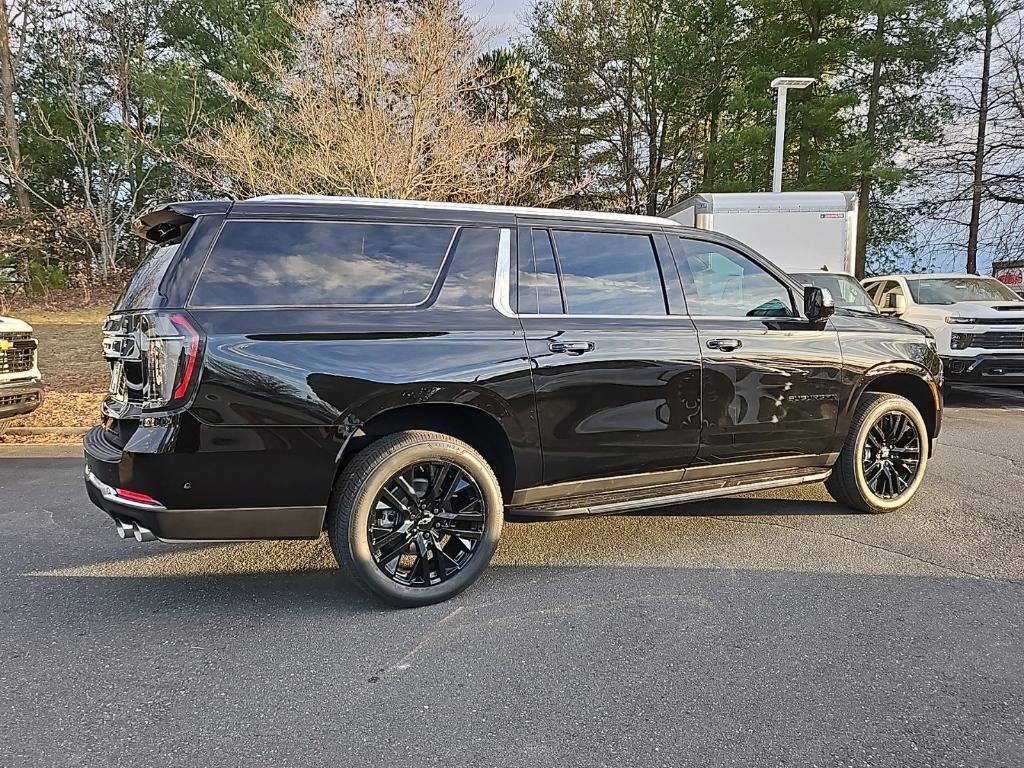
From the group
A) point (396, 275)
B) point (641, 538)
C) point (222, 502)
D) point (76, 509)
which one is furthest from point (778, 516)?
point (76, 509)

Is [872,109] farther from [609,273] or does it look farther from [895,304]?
[609,273]

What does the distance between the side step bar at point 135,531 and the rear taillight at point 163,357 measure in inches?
20.4

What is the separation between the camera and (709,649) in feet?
9.14

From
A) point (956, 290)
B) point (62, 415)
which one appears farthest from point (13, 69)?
point (956, 290)


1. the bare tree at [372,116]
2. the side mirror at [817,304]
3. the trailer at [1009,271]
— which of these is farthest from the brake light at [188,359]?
the trailer at [1009,271]

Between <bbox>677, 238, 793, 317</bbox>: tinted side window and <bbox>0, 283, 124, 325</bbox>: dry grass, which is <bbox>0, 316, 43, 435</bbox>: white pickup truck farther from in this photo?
<bbox>0, 283, 124, 325</bbox>: dry grass

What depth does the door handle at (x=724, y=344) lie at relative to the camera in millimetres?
3756

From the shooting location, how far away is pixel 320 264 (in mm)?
3037

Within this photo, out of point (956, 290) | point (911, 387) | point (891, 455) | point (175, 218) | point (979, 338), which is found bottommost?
point (891, 455)

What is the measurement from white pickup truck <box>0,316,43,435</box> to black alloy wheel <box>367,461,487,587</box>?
4.94m

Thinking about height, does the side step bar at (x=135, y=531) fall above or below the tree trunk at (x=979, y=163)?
below

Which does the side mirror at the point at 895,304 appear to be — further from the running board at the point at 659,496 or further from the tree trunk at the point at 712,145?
the tree trunk at the point at 712,145

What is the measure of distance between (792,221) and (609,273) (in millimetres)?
7087

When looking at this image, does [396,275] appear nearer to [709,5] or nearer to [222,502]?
[222,502]
